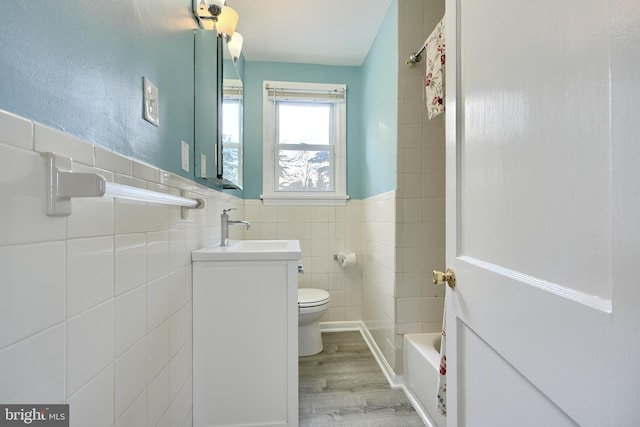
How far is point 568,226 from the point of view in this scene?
444 mm

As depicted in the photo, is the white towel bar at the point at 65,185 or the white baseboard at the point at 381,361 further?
the white baseboard at the point at 381,361

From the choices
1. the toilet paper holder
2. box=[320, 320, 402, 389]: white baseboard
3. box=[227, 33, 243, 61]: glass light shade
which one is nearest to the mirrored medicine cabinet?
box=[227, 33, 243, 61]: glass light shade

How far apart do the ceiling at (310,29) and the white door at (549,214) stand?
4.68 feet

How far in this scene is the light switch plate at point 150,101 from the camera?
0.80 metres

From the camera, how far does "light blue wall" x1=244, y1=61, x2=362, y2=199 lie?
2.49 meters

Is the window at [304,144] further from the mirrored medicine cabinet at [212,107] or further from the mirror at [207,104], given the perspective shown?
the mirror at [207,104]

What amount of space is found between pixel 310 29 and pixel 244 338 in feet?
6.98

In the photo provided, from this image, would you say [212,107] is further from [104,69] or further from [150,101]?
[104,69]

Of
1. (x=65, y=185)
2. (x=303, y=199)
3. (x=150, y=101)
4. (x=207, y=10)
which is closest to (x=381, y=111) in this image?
(x=303, y=199)

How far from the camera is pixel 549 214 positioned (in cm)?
48

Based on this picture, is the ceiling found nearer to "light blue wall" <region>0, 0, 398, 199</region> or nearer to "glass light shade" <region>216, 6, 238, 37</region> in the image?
"glass light shade" <region>216, 6, 238, 37</region>

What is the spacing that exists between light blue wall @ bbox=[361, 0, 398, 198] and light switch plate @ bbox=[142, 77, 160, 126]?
132cm

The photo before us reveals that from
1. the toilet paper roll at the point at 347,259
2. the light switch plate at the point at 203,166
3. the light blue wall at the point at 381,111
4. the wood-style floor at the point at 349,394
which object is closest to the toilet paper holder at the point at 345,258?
the toilet paper roll at the point at 347,259

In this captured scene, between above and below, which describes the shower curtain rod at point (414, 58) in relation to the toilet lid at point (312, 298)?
above
